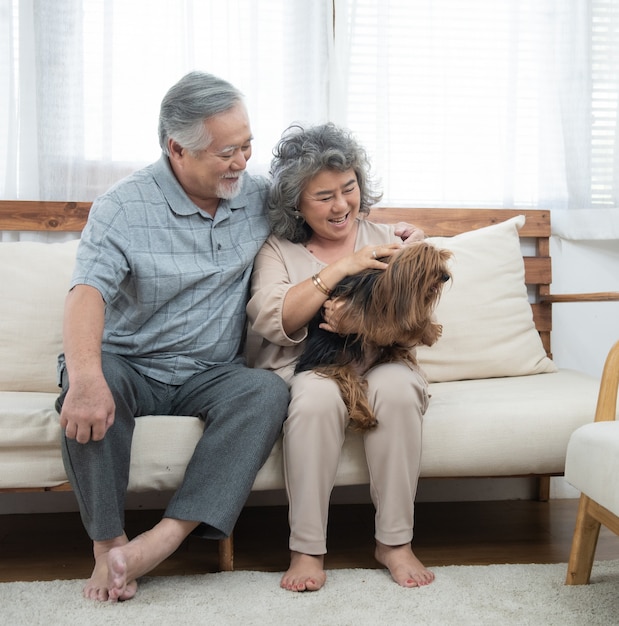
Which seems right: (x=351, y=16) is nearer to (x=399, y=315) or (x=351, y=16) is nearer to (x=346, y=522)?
(x=399, y=315)

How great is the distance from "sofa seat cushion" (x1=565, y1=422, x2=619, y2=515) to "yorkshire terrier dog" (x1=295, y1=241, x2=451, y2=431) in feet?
1.46

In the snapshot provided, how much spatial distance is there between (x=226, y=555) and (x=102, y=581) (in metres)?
0.33

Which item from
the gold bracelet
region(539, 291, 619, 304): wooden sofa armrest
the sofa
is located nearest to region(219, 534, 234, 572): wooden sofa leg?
the sofa

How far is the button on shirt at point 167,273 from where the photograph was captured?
192cm

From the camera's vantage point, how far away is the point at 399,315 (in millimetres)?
1784

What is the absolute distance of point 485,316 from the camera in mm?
2492

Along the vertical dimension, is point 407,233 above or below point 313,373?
above

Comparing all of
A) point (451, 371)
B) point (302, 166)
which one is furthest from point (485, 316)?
point (302, 166)

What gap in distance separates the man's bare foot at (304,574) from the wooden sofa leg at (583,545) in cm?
59

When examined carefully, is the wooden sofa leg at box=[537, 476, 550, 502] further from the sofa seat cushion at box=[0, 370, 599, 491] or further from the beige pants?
the beige pants

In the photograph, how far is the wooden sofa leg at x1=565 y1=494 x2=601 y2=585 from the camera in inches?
68.6

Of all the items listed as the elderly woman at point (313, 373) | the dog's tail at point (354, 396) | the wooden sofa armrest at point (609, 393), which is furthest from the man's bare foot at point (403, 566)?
the wooden sofa armrest at point (609, 393)

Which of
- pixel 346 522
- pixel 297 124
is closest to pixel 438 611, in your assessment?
pixel 346 522

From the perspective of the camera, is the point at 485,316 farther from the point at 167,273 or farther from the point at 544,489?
the point at 167,273
